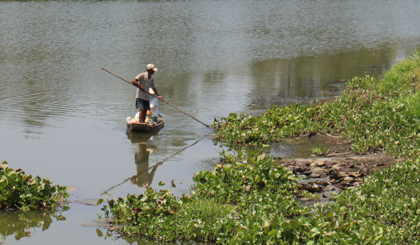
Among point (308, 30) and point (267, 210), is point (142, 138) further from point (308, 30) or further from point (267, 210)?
point (308, 30)

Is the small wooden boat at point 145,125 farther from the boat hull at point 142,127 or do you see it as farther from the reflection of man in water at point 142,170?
the reflection of man in water at point 142,170

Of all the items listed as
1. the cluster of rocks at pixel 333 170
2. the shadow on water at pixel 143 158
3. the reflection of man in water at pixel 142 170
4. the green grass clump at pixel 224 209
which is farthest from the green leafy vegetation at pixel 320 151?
the reflection of man in water at pixel 142 170

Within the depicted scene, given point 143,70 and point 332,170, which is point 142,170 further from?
point 143,70

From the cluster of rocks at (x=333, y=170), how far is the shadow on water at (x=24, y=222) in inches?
157

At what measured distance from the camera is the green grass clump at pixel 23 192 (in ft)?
27.4

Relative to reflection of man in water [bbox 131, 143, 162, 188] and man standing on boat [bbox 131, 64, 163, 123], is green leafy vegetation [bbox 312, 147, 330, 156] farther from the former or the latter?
man standing on boat [bbox 131, 64, 163, 123]

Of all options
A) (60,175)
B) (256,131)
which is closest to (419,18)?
(256,131)

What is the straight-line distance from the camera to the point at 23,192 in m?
8.47

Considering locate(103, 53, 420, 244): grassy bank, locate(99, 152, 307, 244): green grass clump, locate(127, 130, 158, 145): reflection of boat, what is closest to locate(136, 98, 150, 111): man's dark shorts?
locate(127, 130, 158, 145): reflection of boat

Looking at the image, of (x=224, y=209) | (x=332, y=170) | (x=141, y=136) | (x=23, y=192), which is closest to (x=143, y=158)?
(x=141, y=136)

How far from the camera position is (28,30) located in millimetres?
34500

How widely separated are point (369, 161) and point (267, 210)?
352 cm

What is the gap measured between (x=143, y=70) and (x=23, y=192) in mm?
15069

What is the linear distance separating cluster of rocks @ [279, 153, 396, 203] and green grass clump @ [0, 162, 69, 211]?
4.08 meters
